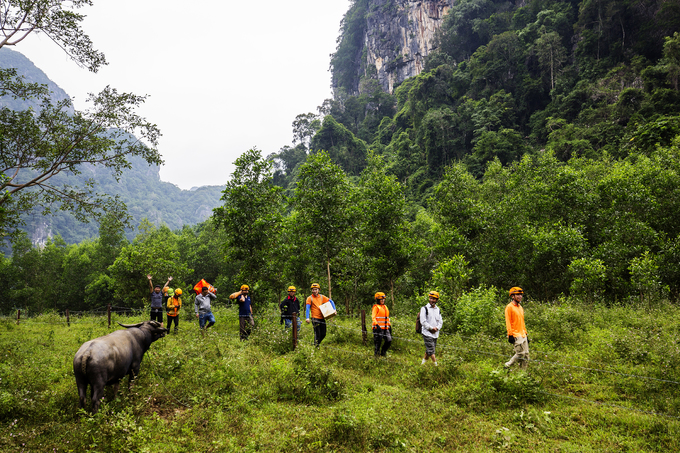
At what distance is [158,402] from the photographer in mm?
6133

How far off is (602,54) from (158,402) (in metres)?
65.7

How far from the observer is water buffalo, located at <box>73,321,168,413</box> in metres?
5.33

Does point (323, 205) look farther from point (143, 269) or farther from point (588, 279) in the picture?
point (143, 269)

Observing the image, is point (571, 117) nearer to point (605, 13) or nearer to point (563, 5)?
point (605, 13)

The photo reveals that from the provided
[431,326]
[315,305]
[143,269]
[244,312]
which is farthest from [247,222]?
[143,269]

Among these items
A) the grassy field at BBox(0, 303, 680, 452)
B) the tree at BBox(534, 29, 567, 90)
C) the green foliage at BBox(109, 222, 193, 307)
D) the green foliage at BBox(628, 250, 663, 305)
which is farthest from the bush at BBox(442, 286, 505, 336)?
the tree at BBox(534, 29, 567, 90)

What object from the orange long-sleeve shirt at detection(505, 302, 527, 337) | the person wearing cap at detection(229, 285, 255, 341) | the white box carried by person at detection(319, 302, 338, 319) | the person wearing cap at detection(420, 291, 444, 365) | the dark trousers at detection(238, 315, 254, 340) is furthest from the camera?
the dark trousers at detection(238, 315, 254, 340)

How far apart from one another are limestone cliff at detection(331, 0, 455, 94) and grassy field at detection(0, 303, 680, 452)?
Answer: 8446 centimetres

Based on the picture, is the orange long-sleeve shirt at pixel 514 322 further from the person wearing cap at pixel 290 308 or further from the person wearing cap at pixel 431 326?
the person wearing cap at pixel 290 308

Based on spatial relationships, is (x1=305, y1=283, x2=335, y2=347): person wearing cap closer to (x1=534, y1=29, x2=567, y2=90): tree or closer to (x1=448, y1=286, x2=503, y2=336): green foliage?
(x1=448, y1=286, x2=503, y2=336): green foliage

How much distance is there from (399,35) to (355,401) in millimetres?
104742

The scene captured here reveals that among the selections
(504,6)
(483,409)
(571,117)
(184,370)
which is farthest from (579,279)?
(504,6)

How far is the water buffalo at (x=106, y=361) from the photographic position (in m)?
5.33

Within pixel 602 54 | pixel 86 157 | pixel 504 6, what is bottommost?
pixel 86 157
